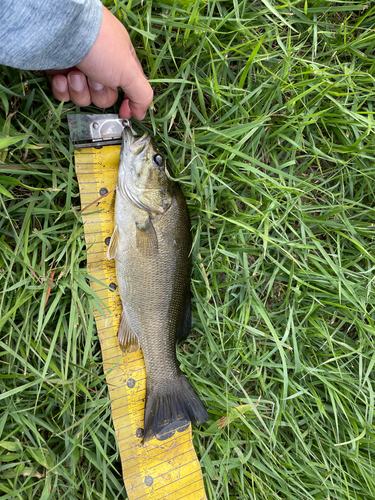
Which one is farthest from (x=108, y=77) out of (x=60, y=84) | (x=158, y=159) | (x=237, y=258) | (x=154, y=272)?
(x=237, y=258)

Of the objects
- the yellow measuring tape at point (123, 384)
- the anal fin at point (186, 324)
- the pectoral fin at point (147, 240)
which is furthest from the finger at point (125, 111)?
the anal fin at point (186, 324)

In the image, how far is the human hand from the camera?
150 cm

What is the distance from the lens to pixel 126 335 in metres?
2.01

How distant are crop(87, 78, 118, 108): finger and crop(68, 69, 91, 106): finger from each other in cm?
3

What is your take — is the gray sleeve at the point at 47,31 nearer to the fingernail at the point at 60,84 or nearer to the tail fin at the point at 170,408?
the fingernail at the point at 60,84

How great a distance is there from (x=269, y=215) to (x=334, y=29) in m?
1.53

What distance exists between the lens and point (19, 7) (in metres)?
1.17

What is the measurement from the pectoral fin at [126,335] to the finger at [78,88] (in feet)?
4.48

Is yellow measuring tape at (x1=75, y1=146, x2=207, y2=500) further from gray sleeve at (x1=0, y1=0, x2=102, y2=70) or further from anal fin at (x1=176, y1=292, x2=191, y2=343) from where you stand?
gray sleeve at (x1=0, y1=0, x2=102, y2=70)

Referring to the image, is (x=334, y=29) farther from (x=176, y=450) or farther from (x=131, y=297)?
(x=176, y=450)

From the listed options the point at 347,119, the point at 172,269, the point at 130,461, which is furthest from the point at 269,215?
the point at 130,461

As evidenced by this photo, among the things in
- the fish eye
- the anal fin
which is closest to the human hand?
the fish eye

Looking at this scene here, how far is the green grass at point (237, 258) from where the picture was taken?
1799mm

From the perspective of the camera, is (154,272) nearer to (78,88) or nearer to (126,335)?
(126,335)
